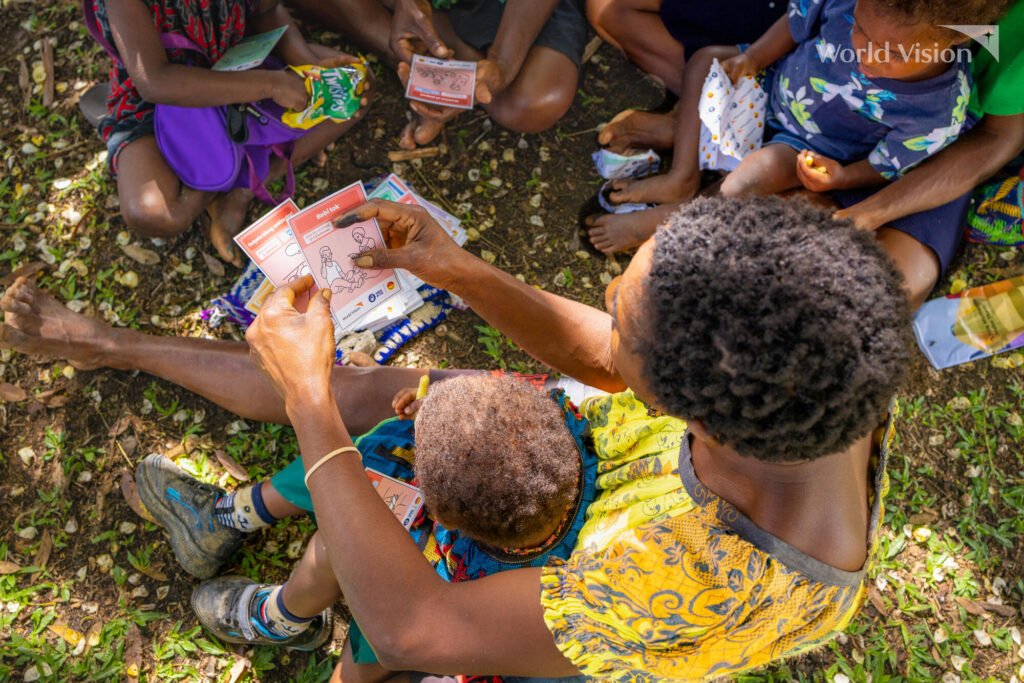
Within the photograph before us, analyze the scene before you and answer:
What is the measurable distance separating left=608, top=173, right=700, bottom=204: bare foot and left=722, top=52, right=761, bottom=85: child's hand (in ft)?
1.42

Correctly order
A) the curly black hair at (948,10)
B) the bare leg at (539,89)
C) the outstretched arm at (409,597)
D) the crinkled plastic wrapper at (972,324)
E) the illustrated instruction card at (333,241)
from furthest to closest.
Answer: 1. the bare leg at (539,89)
2. the crinkled plastic wrapper at (972,324)
3. the illustrated instruction card at (333,241)
4. the curly black hair at (948,10)
5. the outstretched arm at (409,597)

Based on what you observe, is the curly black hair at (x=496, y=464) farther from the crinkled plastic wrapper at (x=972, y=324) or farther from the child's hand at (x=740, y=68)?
the crinkled plastic wrapper at (x=972, y=324)

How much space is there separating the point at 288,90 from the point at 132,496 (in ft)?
5.65

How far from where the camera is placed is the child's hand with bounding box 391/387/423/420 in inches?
93.4

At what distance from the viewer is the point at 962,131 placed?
258cm

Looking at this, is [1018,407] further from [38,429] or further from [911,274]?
[38,429]

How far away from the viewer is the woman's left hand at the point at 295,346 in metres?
1.86

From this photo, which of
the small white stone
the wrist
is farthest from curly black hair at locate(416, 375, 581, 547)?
the small white stone

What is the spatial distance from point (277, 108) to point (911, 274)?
2.55 meters

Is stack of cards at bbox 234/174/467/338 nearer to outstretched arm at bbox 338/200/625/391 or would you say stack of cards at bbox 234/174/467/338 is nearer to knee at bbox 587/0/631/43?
outstretched arm at bbox 338/200/625/391

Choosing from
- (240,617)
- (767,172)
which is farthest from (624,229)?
(240,617)

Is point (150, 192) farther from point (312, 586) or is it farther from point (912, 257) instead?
point (912, 257)

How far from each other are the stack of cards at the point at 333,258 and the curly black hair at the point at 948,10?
164 centimetres

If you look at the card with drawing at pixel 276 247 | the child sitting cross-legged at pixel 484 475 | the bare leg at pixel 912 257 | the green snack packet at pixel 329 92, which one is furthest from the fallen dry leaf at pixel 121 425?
the bare leg at pixel 912 257
